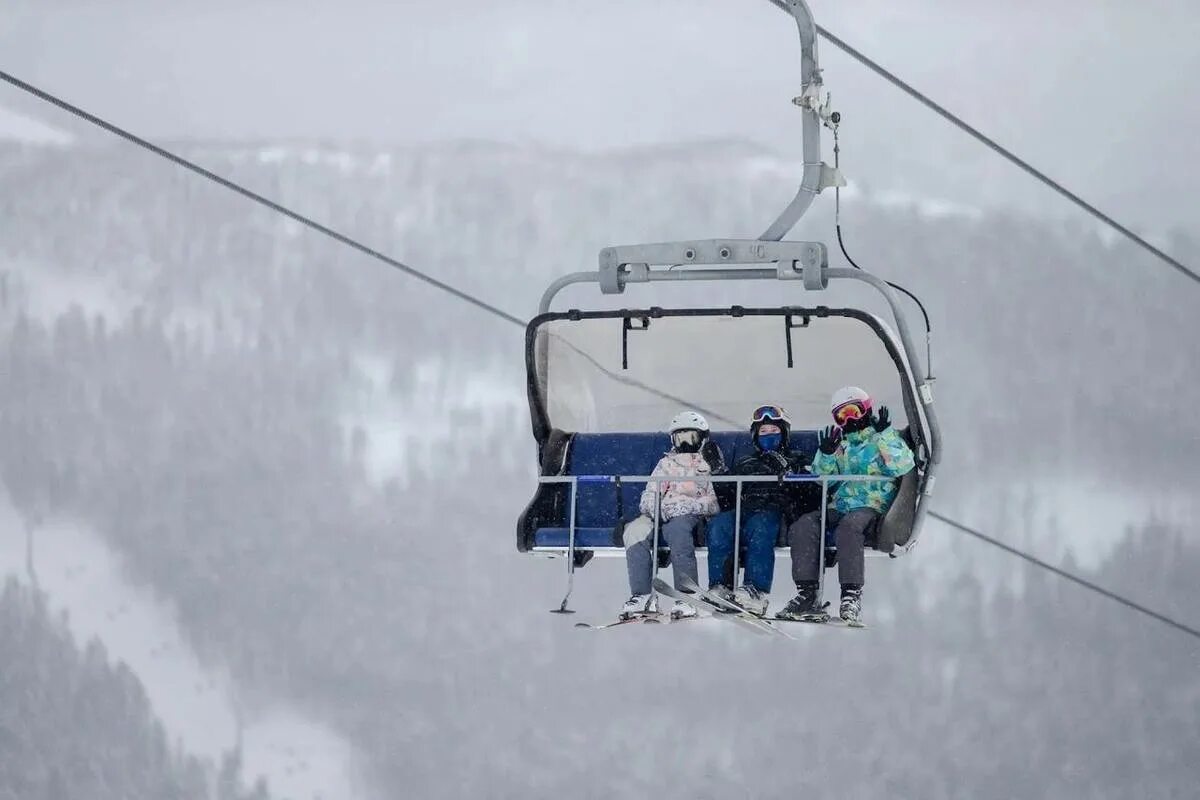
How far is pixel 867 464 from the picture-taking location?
313 inches

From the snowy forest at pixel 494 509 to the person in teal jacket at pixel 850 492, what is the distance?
27.3 m

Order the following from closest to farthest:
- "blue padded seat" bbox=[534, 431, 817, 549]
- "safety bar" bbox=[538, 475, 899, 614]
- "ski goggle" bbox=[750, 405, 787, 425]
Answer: "safety bar" bbox=[538, 475, 899, 614] → "ski goggle" bbox=[750, 405, 787, 425] → "blue padded seat" bbox=[534, 431, 817, 549]

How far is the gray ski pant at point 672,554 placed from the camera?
7.79 meters

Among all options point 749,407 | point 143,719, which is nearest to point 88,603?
point 143,719

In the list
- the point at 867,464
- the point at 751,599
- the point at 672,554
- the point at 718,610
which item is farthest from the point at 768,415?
the point at 718,610

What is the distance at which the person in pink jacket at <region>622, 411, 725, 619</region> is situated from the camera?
25.5 feet

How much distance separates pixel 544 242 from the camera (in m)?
42.6

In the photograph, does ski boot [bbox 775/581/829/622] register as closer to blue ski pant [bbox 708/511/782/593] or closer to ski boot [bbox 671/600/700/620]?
blue ski pant [bbox 708/511/782/593]

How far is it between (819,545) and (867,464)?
1.35ft

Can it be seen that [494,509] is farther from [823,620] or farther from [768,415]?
[823,620]

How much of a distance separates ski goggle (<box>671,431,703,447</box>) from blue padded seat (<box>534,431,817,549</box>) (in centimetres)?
33

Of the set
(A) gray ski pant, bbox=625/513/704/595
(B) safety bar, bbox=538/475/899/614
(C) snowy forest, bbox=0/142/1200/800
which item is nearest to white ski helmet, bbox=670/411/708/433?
(B) safety bar, bbox=538/475/899/614

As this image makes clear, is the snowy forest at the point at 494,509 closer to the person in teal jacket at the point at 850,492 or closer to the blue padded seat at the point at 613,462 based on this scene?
the blue padded seat at the point at 613,462

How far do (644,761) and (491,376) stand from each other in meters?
7.29
